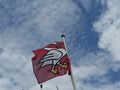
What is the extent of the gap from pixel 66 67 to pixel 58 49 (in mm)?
2185

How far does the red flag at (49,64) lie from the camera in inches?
1299

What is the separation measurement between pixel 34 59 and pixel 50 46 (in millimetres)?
1834

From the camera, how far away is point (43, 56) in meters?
34.6

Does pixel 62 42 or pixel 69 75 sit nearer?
pixel 69 75

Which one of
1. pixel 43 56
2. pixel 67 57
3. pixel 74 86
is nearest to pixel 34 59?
pixel 43 56

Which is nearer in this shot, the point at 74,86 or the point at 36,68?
the point at 74,86

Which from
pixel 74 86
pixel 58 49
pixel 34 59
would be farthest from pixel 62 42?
pixel 74 86

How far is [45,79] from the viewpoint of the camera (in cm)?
3291

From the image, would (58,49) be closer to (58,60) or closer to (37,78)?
(58,60)

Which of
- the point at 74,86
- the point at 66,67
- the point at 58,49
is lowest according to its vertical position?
the point at 74,86

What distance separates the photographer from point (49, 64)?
33.9 meters

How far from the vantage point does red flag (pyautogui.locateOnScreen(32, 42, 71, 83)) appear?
33000 millimetres

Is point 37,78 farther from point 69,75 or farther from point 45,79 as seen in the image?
point 69,75

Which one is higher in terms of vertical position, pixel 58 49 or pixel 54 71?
pixel 58 49
